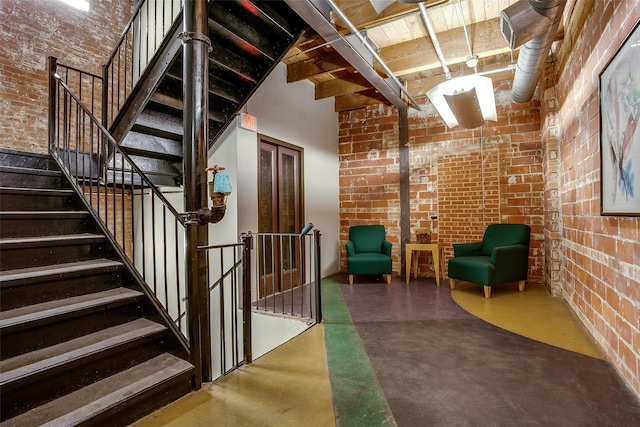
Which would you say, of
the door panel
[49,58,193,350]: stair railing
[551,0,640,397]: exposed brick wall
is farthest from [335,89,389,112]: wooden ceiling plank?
[49,58,193,350]: stair railing

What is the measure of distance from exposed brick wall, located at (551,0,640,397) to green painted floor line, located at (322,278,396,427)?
153 centimetres

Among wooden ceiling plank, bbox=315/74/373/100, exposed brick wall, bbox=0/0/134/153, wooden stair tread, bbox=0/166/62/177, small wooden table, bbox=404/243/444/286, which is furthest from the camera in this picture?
wooden ceiling plank, bbox=315/74/373/100

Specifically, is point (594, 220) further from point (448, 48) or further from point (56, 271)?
point (56, 271)

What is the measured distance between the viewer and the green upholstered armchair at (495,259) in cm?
408

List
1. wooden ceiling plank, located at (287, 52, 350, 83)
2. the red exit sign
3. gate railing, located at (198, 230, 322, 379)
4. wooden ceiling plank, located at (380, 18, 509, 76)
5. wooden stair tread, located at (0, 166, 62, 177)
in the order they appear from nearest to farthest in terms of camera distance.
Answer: wooden stair tread, located at (0, 166, 62, 177)
gate railing, located at (198, 230, 322, 379)
wooden ceiling plank, located at (380, 18, 509, 76)
the red exit sign
wooden ceiling plank, located at (287, 52, 350, 83)

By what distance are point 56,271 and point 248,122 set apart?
8.69 ft

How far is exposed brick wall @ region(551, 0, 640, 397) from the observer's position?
1972 millimetres

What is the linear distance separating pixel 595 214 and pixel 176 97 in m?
3.87

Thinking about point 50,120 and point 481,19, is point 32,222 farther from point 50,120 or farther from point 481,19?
point 481,19

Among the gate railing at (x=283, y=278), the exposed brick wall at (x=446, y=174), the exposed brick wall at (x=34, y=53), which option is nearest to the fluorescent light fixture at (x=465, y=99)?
the exposed brick wall at (x=446, y=174)

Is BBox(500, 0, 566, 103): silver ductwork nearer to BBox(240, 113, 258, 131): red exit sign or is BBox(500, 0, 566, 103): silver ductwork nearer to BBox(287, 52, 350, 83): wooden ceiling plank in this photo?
BBox(287, 52, 350, 83): wooden ceiling plank

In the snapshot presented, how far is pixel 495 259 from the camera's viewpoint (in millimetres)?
4070

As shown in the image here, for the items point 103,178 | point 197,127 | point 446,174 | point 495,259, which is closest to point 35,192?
point 103,178

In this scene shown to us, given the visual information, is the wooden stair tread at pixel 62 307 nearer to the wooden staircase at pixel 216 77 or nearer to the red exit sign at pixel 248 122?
the wooden staircase at pixel 216 77
